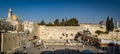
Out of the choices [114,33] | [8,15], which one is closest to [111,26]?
[114,33]

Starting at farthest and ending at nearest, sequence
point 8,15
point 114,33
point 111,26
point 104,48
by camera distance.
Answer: point 111,26, point 114,33, point 8,15, point 104,48

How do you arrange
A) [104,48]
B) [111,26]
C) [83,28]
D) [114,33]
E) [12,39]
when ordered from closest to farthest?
[104,48]
[12,39]
[83,28]
[114,33]
[111,26]

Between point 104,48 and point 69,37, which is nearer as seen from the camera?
point 104,48

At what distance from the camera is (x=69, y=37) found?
39.7 m

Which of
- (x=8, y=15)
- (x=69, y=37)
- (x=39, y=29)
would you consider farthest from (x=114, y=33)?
(x=8, y=15)

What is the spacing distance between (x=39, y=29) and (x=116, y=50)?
2430 cm

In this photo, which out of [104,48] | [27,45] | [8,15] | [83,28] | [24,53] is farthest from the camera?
[83,28]

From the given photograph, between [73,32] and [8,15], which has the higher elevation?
[8,15]

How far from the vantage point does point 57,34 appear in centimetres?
3981

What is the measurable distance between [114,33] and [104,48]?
88.2 ft

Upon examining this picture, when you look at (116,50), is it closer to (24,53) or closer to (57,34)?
(24,53)

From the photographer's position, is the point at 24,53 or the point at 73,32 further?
the point at 73,32

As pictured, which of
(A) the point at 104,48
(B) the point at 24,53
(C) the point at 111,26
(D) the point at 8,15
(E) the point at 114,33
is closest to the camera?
(B) the point at 24,53

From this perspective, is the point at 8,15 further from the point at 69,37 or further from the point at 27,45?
the point at 27,45
